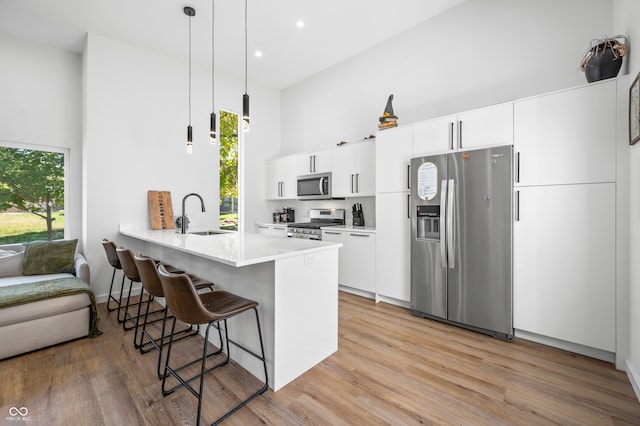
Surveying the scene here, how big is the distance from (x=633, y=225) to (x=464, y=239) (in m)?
1.12

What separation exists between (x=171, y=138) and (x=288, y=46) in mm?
2169

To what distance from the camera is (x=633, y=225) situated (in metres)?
2.01

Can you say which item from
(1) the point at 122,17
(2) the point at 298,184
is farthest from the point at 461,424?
(1) the point at 122,17

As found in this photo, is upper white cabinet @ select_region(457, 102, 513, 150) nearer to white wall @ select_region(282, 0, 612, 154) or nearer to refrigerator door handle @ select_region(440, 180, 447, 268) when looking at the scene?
refrigerator door handle @ select_region(440, 180, 447, 268)

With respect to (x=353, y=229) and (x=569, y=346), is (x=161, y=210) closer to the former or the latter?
(x=353, y=229)

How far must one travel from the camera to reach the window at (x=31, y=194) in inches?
144

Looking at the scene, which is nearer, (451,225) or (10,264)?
(451,225)

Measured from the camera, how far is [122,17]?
134 inches

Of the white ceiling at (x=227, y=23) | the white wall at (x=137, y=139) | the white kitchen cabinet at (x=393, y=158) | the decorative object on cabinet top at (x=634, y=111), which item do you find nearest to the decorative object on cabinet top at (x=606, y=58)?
the decorative object on cabinet top at (x=634, y=111)

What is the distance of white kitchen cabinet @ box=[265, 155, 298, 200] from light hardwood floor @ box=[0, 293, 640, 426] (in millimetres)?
3039

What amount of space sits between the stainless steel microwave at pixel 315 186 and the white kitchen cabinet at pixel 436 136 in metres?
1.57

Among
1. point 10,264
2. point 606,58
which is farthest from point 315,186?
point 10,264

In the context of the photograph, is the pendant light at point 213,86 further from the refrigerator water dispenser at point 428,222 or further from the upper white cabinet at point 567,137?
the upper white cabinet at point 567,137

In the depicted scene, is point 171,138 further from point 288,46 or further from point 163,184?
point 288,46
